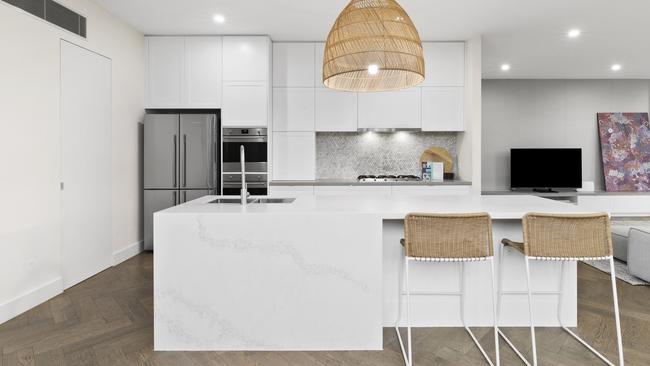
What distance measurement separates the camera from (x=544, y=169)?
6805 mm

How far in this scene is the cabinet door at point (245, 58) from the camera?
4762 millimetres

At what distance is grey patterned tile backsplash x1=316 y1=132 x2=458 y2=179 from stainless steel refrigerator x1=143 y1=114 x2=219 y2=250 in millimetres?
1587

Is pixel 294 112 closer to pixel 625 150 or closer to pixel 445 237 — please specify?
pixel 445 237

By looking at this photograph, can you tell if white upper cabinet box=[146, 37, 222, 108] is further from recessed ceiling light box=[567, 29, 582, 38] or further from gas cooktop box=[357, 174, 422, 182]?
recessed ceiling light box=[567, 29, 582, 38]

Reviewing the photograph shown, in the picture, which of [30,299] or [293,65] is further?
[293,65]

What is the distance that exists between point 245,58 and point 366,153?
209 cm

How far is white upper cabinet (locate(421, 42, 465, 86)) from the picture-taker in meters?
5.00

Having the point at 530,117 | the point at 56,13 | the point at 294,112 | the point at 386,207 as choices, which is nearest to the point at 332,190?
the point at 294,112

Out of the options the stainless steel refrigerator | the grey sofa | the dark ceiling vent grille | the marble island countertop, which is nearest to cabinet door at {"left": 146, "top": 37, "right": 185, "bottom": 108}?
the stainless steel refrigerator

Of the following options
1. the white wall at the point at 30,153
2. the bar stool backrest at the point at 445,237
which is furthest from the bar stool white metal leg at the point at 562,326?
the white wall at the point at 30,153

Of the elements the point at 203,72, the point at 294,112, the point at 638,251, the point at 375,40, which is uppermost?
the point at 203,72

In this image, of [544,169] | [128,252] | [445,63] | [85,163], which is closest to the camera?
[85,163]

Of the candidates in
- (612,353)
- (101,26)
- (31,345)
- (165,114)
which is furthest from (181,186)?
(612,353)

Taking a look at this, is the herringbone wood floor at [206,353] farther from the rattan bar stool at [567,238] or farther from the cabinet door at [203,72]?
the cabinet door at [203,72]
